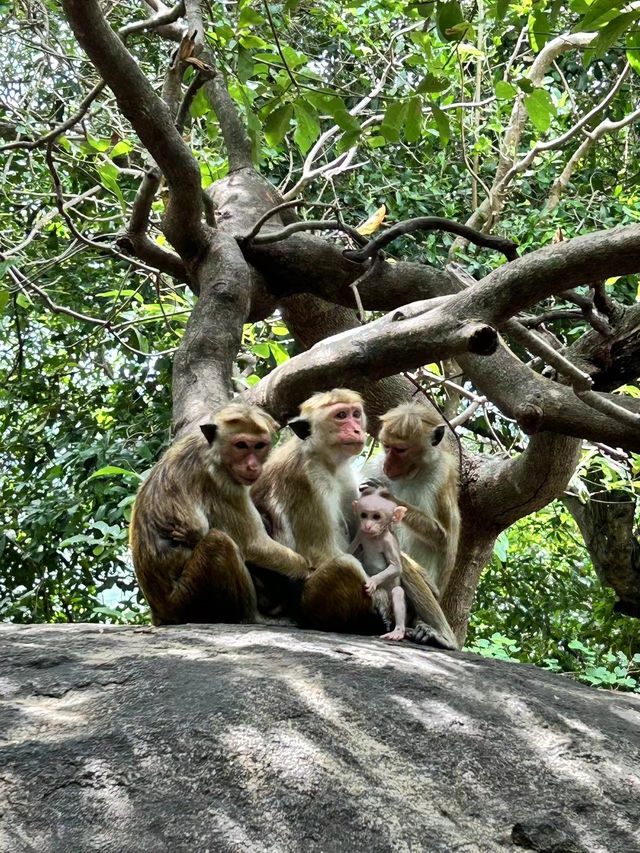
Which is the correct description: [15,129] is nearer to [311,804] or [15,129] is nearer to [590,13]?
[590,13]

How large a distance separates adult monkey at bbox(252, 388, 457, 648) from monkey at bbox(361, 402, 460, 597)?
1.16ft

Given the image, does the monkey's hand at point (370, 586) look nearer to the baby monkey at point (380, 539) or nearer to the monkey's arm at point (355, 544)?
the baby monkey at point (380, 539)

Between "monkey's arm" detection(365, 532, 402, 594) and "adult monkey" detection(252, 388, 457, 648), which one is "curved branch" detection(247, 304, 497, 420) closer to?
"adult monkey" detection(252, 388, 457, 648)

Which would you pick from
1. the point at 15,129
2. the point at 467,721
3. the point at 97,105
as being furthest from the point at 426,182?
the point at 467,721

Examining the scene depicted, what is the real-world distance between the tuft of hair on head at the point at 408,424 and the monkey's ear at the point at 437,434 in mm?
34

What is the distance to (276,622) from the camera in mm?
4945

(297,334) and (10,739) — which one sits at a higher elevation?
(297,334)

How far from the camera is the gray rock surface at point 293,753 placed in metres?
2.73

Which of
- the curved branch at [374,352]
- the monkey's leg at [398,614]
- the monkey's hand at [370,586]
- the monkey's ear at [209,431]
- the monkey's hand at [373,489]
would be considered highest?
the curved branch at [374,352]

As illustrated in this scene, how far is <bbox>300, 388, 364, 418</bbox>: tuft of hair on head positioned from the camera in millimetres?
5277

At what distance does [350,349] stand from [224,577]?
1455mm

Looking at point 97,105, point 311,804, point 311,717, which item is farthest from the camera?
point 97,105

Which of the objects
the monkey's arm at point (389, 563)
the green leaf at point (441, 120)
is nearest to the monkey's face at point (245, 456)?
the monkey's arm at point (389, 563)

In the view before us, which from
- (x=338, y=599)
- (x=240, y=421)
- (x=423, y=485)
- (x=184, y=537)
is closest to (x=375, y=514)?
(x=338, y=599)
